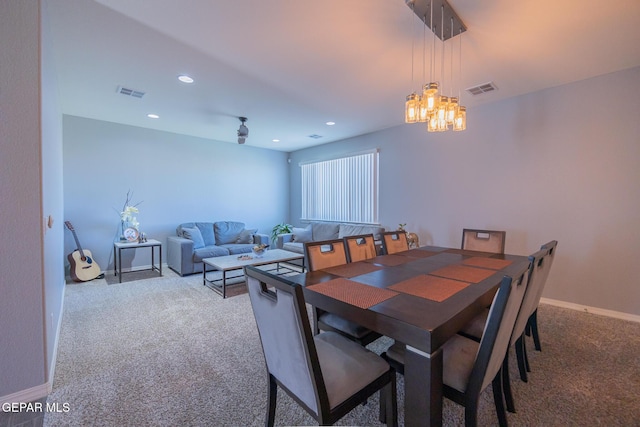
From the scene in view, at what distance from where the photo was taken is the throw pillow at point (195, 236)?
15.9 ft

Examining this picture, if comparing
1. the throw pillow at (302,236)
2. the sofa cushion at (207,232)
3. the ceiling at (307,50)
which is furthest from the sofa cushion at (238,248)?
the ceiling at (307,50)

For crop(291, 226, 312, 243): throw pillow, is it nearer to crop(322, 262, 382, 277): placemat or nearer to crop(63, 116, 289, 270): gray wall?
crop(63, 116, 289, 270): gray wall

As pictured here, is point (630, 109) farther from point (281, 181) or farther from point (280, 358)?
point (281, 181)

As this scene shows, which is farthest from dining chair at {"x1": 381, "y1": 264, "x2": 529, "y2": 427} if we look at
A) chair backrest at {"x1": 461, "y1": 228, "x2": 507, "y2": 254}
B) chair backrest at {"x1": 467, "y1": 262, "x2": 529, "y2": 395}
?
chair backrest at {"x1": 461, "y1": 228, "x2": 507, "y2": 254}

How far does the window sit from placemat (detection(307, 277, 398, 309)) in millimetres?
Answer: 3614

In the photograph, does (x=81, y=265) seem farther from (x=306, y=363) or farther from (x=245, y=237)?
(x=306, y=363)

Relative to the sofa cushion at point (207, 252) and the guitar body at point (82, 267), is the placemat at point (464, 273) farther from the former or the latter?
the guitar body at point (82, 267)

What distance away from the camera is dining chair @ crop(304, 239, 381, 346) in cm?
177

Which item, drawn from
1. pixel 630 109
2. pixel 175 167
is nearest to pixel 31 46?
pixel 175 167

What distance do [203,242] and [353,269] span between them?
3884mm

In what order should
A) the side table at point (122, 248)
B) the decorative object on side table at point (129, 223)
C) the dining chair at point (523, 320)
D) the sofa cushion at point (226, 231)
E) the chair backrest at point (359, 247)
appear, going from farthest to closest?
the sofa cushion at point (226, 231) → the decorative object on side table at point (129, 223) → the side table at point (122, 248) → the chair backrest at point (359, 247) → the dining chair at point (523, 320)

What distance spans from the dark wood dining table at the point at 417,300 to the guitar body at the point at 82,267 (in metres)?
4.13

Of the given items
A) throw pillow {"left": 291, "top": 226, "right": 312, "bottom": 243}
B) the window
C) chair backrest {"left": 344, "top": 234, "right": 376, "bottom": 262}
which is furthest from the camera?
throw pillow {"left": 291, "top": 226, "right": 312, "bottom": 243}

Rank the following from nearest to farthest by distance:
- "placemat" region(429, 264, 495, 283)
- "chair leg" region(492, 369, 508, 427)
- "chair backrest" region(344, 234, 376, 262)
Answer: "chair leg" region(492, 369, 508, 427) → "placemat" region(429, 264, 495, 283) → "chair backrest" region(344, 234, 376, 262)
